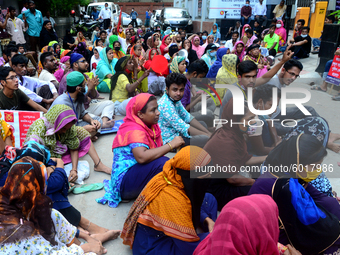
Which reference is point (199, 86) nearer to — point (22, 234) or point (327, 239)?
point (327, 239)

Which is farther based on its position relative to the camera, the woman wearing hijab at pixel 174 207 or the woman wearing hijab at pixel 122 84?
the woman wearing hijab at pixel 122 84

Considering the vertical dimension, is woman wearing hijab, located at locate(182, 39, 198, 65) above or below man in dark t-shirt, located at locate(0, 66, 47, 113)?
above

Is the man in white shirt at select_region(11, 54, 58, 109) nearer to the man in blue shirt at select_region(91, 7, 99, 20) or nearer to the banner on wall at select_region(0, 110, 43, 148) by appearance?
the banner on wall at select_region(0, 110, 43, 148)

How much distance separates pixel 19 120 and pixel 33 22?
6598mm

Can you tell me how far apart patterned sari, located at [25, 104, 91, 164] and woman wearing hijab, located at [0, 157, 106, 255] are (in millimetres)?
1065

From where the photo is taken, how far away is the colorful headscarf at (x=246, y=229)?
112 centimetres

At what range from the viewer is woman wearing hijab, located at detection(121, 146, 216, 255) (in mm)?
1710

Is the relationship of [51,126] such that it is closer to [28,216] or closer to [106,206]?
[106,206]

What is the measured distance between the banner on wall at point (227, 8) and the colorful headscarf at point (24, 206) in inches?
496

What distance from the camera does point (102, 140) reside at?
410 centimetres

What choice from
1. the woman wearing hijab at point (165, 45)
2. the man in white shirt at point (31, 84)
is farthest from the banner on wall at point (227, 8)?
the man in white shirt at point (31, 84)

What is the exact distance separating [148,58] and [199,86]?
8.84 ft

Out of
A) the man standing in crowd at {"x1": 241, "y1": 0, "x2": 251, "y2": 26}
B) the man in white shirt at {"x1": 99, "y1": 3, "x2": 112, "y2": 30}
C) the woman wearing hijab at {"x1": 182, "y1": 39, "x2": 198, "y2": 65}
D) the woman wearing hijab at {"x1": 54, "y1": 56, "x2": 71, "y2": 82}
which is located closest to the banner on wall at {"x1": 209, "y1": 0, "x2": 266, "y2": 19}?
the man standing in crowd at {"x1": 241, "y1": 0, "x2": 251, "y2": 26}

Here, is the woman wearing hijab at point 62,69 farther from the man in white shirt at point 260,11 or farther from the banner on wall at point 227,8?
the man in white shirt at point 260,11
